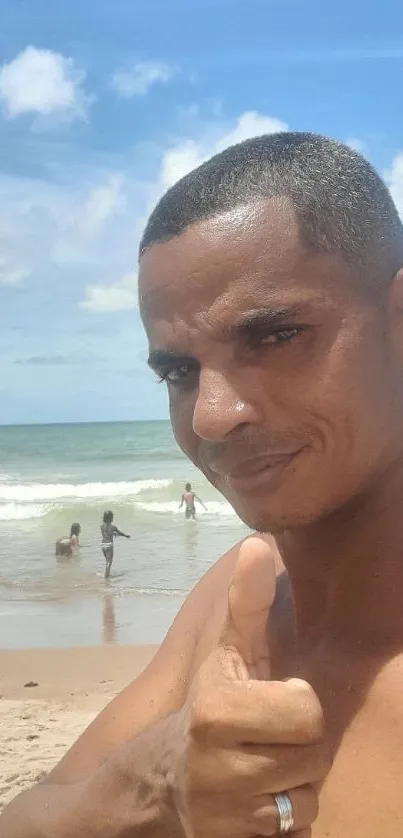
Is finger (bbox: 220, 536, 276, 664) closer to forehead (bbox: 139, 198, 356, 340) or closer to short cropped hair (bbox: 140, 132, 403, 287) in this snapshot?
forehead (bbox: 139, 198, 356, 340)

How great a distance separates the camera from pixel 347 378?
1.36 metres

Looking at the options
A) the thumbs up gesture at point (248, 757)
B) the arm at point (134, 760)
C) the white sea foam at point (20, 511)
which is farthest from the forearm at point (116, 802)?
the white sea foam at point (20, 511)

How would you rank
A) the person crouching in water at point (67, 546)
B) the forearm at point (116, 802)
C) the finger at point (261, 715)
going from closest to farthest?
1. the finger at point (261, 715)
2. the forearm at point (116, 802)
3. the person crouching in water at point (67, 546)

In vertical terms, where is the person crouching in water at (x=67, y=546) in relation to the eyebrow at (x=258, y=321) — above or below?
below

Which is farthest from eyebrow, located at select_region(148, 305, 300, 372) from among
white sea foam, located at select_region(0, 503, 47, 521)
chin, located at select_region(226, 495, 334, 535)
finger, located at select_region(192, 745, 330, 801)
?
white sea foam, located at select_region(0, 503, 47, 521)

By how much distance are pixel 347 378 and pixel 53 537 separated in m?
14.9

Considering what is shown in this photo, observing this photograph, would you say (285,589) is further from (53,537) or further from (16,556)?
(53,537)

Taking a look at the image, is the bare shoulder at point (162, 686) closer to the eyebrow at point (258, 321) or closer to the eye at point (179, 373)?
the eye at point (179, 373)

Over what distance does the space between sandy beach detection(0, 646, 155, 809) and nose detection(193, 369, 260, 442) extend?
4.06 metres

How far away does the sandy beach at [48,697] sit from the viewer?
5.23 m

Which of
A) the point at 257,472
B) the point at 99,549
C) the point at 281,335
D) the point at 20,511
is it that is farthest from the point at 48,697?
the point at 20,511

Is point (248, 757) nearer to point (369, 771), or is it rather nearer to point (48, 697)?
point (369, 771)

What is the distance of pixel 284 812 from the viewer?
3.59ft

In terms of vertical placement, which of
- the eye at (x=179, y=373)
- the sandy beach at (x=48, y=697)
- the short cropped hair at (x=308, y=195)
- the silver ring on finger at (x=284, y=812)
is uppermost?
the short cropped hair at (x=308, y=195)
